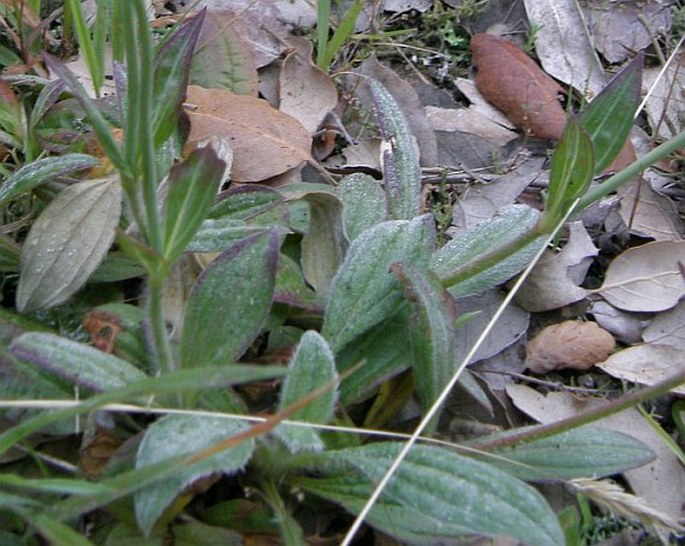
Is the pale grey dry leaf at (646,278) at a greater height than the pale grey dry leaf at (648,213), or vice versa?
the pale grey dry leaf at (648,213)

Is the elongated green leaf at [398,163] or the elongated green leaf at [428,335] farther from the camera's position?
the elongated green leaf at [398,163]

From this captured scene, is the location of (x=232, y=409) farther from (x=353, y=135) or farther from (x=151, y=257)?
(x=353, y=135)

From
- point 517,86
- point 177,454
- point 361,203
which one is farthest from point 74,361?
point 517,86

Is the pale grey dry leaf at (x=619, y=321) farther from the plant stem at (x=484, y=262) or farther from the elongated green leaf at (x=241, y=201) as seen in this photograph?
the elongated green leaf at (x=241, y=201)

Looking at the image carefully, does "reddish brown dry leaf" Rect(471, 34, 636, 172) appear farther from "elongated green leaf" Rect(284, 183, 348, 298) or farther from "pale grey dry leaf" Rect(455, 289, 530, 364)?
"elongated green leaf" Rect(284, 183, 348, 298)

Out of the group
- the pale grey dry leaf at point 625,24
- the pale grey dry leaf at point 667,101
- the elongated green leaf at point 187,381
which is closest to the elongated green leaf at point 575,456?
the elongated green leaf at point 187,381
